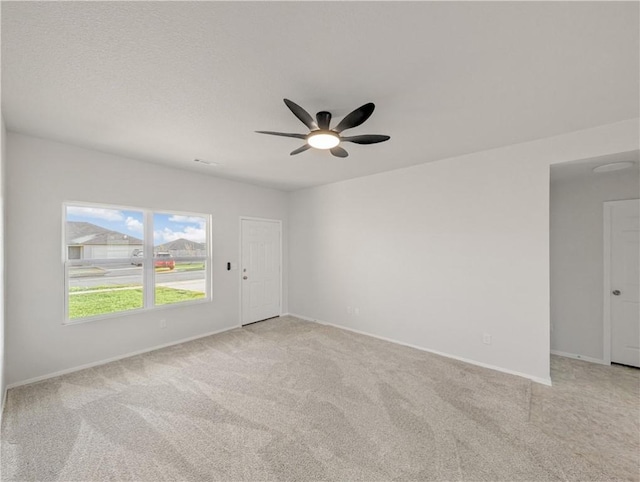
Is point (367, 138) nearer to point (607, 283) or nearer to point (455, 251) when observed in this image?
point (455, 251)

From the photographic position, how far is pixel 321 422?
2238 mm

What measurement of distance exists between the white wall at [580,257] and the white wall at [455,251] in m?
1.09

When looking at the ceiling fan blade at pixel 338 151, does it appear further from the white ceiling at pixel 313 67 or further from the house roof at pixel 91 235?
the house roof at pixel 91 235

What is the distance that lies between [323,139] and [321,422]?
2.40m

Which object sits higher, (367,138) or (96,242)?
(367,138)

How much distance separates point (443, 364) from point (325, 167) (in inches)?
123

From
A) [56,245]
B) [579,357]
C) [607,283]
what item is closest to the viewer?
[56,245]

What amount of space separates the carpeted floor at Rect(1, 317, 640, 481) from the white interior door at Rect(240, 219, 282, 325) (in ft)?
5.69

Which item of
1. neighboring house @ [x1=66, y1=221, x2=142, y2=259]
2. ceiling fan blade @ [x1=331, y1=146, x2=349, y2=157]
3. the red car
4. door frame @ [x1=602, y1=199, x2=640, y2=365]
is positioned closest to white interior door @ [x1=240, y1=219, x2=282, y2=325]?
the red car

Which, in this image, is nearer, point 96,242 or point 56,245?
point 56,245

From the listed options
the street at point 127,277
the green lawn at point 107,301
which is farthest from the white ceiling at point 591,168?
the green lawn at point 107,301

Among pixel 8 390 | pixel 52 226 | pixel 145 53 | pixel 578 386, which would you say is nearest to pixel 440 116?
pixel 145 53

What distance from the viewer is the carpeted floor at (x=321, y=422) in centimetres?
179

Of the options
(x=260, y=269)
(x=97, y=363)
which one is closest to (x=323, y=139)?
(x=260, y=269)
